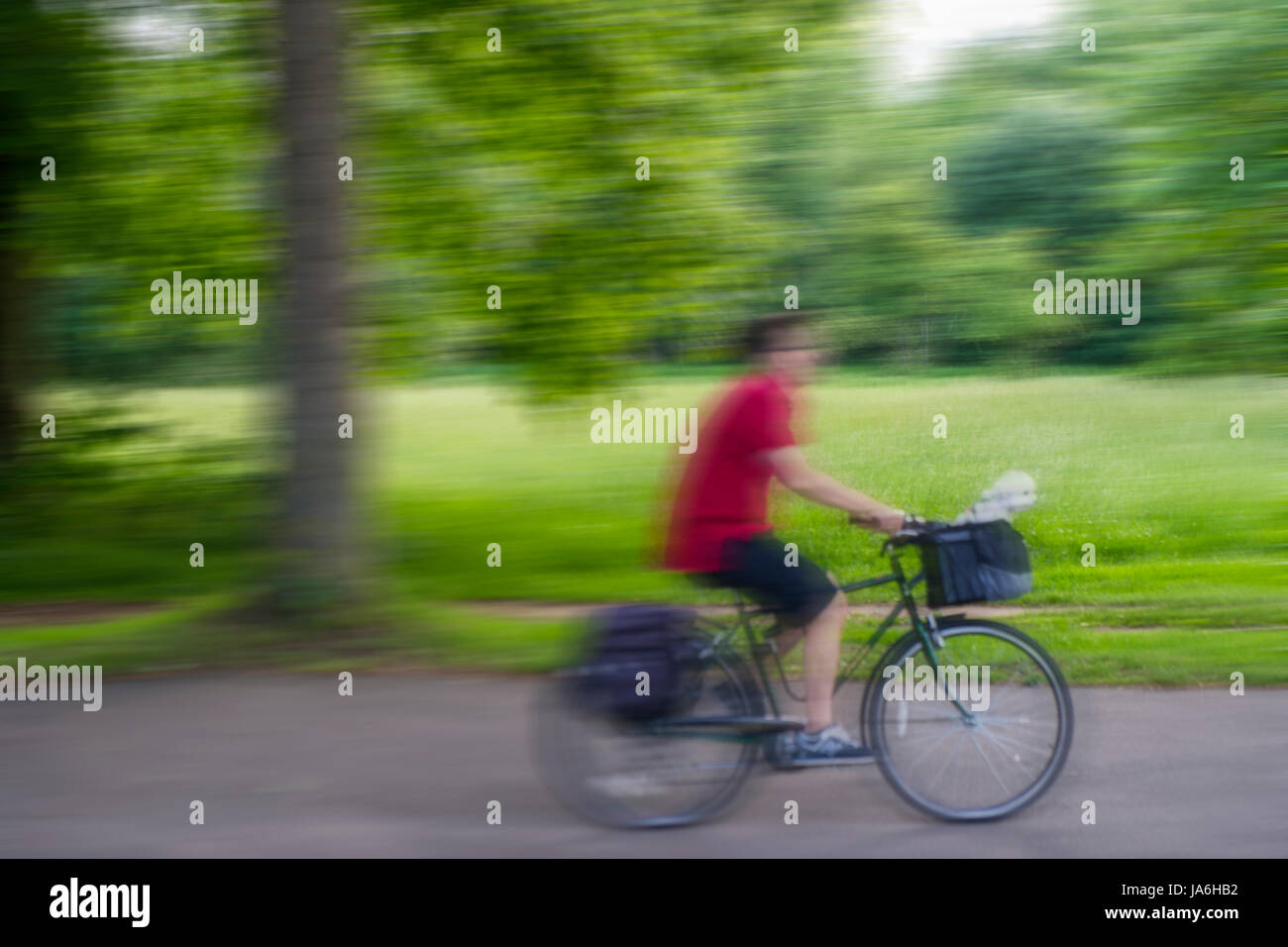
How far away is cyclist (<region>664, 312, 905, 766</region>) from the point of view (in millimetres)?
4859

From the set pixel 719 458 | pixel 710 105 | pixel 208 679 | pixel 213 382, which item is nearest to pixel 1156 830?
pixel 719 458

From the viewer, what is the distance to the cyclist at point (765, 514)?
4859mm

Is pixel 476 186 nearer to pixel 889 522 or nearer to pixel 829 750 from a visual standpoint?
pixel 889 522

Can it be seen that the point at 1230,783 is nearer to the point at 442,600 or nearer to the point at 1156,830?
the point at 1156,830

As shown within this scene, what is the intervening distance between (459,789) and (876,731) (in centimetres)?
170

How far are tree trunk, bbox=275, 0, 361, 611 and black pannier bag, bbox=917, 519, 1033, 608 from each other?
3855 millimetres

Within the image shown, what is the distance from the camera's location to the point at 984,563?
484cm

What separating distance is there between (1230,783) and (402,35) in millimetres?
7183
